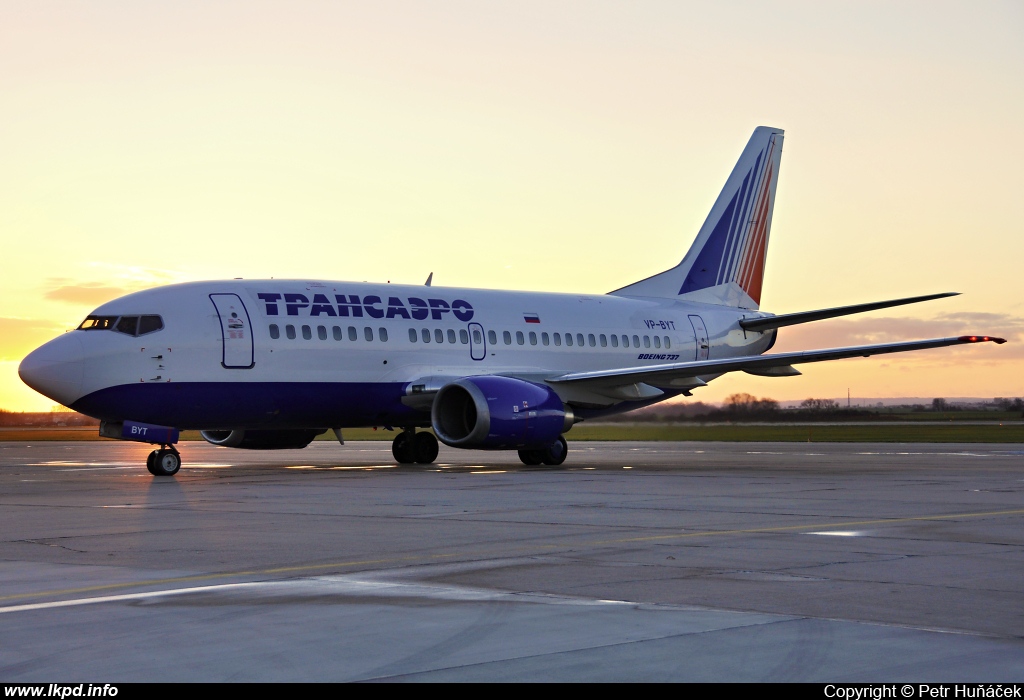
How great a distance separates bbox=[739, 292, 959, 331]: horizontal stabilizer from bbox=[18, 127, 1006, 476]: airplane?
0.18 ft

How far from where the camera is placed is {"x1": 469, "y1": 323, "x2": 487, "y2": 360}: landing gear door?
91.0 feet

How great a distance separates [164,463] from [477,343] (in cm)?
814

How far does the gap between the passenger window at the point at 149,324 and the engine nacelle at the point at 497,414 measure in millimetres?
5785

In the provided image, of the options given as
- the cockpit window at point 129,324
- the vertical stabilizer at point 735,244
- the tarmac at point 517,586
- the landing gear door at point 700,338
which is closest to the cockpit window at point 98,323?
the cockpit window at point 129,324

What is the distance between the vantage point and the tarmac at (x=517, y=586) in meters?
5.83

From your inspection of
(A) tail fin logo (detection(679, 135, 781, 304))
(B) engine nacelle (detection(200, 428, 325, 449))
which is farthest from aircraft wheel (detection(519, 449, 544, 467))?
(A) tail fin logo (detection(679, 135, 781, 304))

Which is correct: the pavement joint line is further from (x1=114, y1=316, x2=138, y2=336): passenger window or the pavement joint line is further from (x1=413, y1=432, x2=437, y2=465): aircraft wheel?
(x1=413, y1=432, x2=437, y2=465): aircraft wheel

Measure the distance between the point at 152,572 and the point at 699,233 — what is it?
1117 inches

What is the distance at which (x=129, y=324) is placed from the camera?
2298cm

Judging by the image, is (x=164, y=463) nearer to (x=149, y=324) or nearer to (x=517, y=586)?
(x=149, y=324)

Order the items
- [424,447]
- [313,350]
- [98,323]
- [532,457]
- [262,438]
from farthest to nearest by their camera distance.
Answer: [424,447] → [262,438] → [532,457] → [313,350] → [98,323]

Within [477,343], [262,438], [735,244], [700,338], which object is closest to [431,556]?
[477,343]

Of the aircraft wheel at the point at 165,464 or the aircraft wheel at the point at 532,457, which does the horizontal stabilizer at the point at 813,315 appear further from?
the aircraft wheel at the point at 165,464

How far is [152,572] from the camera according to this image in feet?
29.6
